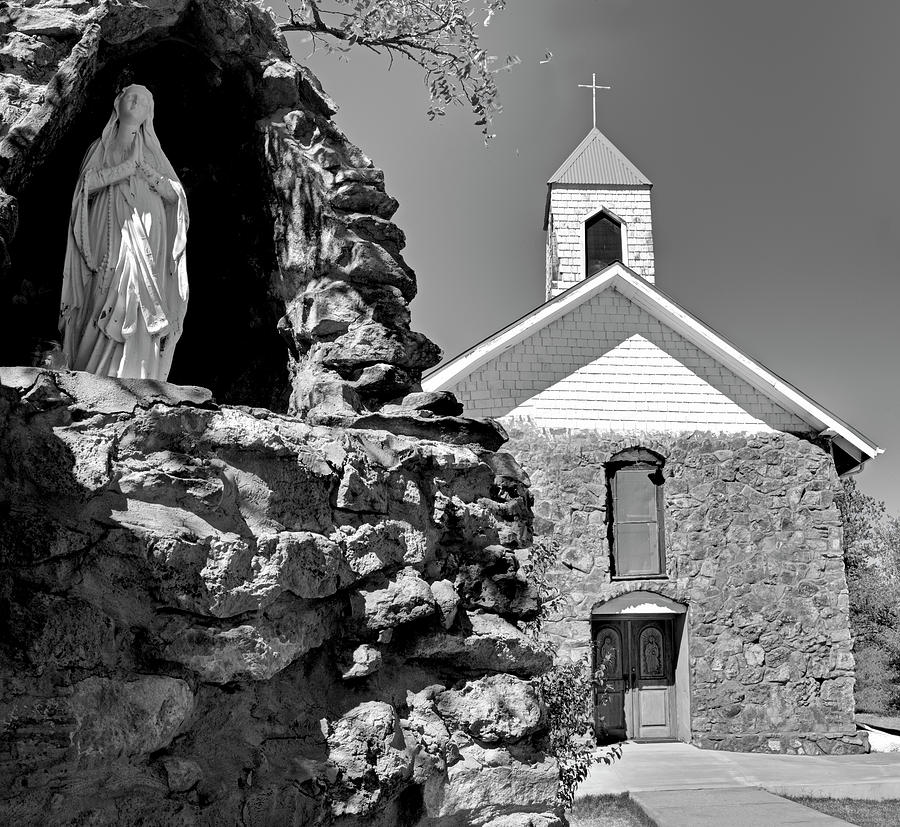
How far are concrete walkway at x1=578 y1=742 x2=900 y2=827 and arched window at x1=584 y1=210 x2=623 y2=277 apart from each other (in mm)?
10090

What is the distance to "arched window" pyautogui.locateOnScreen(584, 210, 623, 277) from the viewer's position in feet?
66.7

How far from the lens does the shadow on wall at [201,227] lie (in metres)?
4.47

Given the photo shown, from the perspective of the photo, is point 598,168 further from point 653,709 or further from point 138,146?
point 138,146

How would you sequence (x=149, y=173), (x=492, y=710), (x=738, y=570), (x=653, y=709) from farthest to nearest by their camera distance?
(x=653, y=709) < (x=738, y=570) < (x=149, y=173) < (x=492, y=710)

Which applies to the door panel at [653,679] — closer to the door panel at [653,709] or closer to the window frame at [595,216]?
the door panel at [653,709]

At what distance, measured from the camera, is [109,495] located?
312cm

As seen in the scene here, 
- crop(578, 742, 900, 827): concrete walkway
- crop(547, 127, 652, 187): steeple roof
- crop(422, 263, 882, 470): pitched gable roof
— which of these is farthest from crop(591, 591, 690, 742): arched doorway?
crop(547, 127, 652, 187): steeple roof

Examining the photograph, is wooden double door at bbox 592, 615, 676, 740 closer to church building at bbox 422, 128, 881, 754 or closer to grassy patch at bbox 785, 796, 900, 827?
church building at bbox 422, 128, 881, 754

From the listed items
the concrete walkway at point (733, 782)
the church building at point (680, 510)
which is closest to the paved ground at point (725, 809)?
the concrete walkway at point (733, 782)

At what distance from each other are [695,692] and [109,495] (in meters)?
11.7

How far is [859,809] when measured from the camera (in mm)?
8797

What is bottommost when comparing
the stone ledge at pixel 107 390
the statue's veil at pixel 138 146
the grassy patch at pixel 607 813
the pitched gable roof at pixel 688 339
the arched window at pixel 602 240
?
the grassy patch at pixel 607 813

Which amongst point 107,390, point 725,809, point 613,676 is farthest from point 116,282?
point 613,676

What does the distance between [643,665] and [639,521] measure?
6.82 ft
